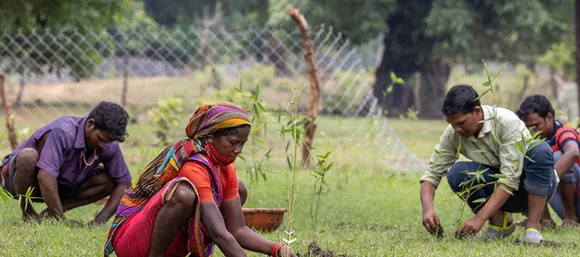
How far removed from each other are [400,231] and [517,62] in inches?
874

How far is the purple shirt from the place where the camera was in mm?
5465

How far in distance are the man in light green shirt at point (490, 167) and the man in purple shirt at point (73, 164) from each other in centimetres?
216

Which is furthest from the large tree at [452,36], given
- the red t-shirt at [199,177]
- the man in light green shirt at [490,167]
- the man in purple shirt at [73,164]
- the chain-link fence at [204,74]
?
the red t-shirt at [199,177]

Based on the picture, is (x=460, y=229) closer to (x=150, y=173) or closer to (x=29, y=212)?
(x=150, y=173)

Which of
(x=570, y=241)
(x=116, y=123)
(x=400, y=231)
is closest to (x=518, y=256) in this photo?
(x=570, y=241)

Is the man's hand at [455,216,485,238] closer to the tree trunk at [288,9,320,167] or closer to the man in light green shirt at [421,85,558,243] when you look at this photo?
the man in light green shirt at [421,85,558,243]

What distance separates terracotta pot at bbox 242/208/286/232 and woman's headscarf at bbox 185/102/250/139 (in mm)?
1512

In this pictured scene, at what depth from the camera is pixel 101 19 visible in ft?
55.1

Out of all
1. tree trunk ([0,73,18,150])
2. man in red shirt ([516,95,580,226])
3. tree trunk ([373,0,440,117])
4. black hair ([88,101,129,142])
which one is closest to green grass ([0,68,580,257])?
man in red shirt ([516,95,580,226])

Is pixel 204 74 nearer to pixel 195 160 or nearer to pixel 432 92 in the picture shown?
pixel 432 92

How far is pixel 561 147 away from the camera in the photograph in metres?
6.09

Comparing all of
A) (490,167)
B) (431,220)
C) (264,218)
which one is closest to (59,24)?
(264,218)

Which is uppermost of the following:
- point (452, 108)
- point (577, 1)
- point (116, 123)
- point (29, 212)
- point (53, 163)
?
point (577, 1)

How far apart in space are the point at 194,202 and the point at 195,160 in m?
0.22
